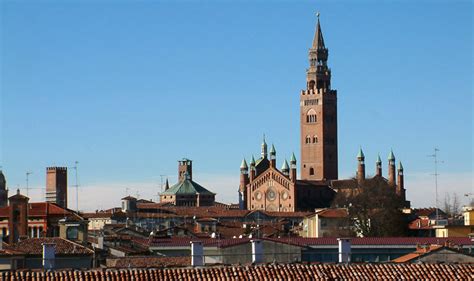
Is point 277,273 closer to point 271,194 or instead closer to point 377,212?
point 377,212

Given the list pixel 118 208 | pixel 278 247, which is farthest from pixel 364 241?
pixel 118 208

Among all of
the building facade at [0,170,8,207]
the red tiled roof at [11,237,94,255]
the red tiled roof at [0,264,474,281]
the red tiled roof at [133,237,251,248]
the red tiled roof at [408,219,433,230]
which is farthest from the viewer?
the building facade at [0,170,8,207]

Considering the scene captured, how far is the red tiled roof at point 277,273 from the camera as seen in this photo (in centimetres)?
3166

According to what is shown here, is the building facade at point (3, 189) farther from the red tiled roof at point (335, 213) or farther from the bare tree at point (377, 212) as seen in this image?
the bare tree at point (377, 212)

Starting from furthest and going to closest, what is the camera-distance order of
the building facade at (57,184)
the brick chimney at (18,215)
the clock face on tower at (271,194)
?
the clock face on tower at (271,194) < the building facade at (57,184) < the brick chimney at (18,215)

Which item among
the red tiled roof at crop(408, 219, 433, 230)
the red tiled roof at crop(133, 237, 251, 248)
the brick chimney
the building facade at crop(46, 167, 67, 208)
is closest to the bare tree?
the red tiled roof at crop(408, 219, 433, 230)

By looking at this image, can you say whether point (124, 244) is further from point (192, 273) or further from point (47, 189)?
point (47, 189)

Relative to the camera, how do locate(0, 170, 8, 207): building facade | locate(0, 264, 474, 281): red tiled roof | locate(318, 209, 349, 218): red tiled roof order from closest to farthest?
locate(0, 264, 474, 281): red tiled roof < locate(318, 209, 349, 218): red tiled roof < locate(0, 170, 8, 207): building facade

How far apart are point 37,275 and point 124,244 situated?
1713 inches

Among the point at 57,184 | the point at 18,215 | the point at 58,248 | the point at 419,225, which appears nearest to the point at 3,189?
the point at 57,184

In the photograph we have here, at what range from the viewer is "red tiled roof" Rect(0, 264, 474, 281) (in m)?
31.7

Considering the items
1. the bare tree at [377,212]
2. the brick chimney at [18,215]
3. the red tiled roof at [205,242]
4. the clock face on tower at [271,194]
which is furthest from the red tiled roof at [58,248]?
the clock face on tower at [271,194]

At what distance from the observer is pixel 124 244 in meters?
74.9

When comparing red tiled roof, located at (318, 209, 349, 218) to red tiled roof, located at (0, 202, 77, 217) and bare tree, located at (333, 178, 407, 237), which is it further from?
red tiled roof, located at (0, 202, 77, 217)
